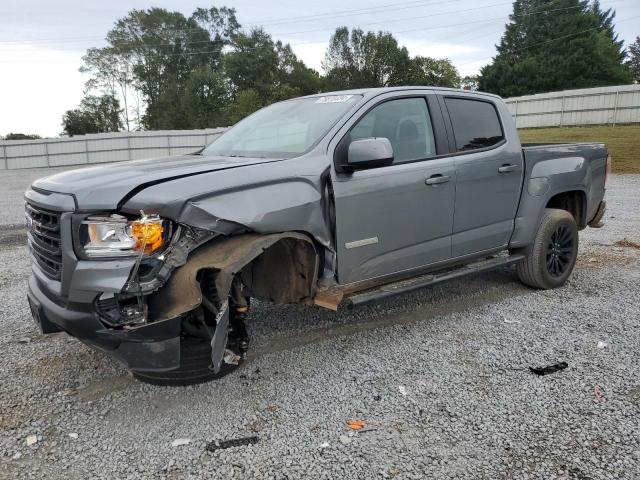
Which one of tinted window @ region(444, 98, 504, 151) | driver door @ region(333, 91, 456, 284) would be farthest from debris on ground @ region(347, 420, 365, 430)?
tinted window @ region(444, 98, 504, 151)

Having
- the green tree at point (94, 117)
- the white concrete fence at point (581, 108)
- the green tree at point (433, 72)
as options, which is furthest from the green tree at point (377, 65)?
the white concrete fence at point (581, 108)

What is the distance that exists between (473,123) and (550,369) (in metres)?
2.23

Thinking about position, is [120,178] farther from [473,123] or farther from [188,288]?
[473,123]

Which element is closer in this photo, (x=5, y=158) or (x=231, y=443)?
(x=231, y=443)

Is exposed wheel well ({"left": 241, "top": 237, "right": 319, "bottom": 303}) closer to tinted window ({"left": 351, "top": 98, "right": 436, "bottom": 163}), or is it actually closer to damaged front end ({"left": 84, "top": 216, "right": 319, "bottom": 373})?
damaged front end ({"left": 84, "top": 216, "right": 319, "bottom": 373})

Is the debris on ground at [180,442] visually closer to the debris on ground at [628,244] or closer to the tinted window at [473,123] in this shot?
the tinted window at [473,123]

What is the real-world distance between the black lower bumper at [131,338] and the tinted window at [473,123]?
287 centimetres

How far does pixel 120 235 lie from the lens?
275cm

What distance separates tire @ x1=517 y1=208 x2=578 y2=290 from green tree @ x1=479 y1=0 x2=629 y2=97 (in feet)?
188

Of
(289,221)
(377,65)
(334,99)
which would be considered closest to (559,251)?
(334,99)

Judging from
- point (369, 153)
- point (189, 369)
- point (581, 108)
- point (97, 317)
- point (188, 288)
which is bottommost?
point (189, 369)

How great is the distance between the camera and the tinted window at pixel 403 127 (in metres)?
3.91

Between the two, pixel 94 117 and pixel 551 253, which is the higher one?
pixel 94 117

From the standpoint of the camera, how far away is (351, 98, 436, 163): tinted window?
3.91m
